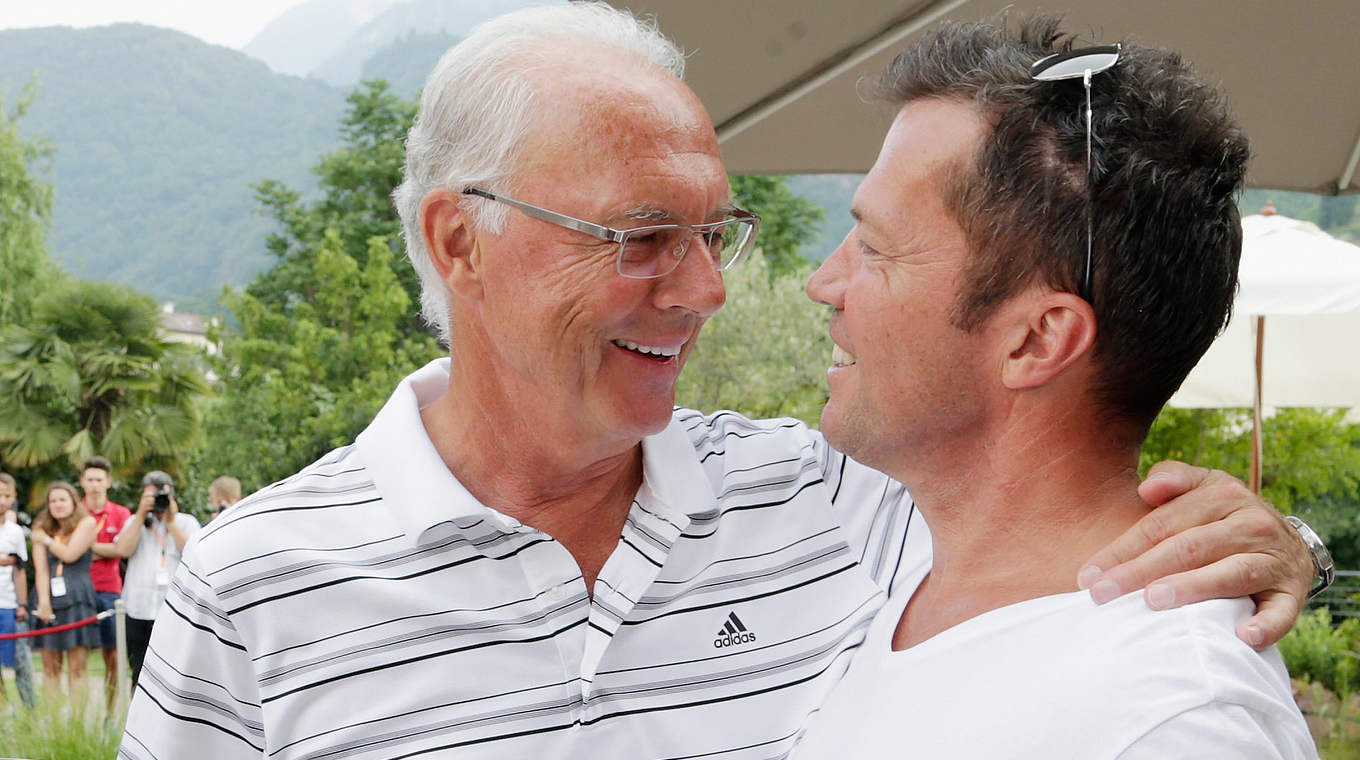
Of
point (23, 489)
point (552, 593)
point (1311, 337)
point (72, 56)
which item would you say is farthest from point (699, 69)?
point (72, 56)

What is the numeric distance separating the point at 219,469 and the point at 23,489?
7.68 meters

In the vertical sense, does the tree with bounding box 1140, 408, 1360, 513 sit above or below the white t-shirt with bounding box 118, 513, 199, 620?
below

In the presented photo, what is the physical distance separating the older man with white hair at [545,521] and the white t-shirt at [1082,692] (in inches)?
14.8

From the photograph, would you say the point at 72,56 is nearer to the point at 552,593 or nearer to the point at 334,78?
the point at 334,78

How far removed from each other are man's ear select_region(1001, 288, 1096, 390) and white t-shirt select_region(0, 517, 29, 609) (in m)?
9.03

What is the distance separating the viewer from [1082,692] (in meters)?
1.20

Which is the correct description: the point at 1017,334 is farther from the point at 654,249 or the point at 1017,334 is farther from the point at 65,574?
the point at 65,574

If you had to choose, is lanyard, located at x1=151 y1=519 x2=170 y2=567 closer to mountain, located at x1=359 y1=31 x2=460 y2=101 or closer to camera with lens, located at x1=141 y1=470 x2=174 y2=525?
camera with lens, located at x1=141 y1=470 x2=174 y2=525

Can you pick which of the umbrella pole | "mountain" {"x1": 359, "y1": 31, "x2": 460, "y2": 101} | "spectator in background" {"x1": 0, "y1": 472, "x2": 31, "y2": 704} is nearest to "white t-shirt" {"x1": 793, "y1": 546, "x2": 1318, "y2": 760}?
the umbrella pole

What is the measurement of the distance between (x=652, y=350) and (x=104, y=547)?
8460 millimetres

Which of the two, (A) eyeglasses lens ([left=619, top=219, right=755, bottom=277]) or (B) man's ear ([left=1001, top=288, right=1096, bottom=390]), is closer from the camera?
(B) man's ear ([left=1001, top=288, right=1096, bottom=390])

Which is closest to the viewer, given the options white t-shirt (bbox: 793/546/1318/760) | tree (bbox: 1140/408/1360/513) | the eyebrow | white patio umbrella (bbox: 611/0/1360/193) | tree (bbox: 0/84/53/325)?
white t-shirt (bbox: 793/546/1318/760)

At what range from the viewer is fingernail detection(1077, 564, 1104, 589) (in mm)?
1311

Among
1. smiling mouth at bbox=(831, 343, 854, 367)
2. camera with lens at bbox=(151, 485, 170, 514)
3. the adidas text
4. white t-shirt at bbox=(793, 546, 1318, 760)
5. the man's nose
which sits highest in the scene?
the man's nose
